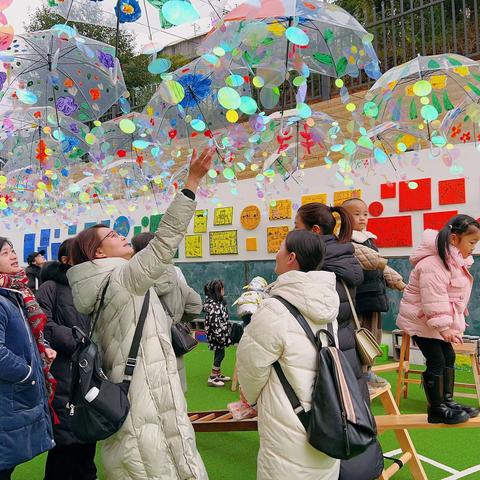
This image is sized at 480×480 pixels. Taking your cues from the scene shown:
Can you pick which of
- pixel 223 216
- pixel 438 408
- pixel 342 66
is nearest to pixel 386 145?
pixel 342 66

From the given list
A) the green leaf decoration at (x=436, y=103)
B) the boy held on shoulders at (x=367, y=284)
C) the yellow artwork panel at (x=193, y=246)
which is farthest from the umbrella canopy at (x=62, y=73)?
the yellow artwork panel at (x=193, y=246)

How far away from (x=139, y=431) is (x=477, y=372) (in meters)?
3.36

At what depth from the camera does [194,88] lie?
4340mm

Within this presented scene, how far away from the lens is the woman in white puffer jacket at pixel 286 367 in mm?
1818

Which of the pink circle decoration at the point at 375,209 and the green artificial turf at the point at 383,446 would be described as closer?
the green artificial turf at the point at 383,446

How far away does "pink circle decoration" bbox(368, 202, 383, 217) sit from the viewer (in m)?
6.43

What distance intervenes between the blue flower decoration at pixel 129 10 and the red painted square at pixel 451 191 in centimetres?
422

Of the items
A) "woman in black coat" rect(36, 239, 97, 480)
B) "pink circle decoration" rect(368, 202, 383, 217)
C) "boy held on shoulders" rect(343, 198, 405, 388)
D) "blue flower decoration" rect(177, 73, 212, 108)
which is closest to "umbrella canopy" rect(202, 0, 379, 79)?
"blue flower decoration" rect(177, 73, 212, 108)

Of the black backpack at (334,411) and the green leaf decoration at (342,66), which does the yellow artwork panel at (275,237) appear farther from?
the black backpack at (334,411)

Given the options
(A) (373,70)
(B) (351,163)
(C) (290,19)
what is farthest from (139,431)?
(B) (351,163)

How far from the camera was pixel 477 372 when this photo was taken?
4.29m

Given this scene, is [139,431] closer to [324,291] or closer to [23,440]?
[23,440]

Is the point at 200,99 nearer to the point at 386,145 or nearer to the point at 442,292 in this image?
the point at 386,145

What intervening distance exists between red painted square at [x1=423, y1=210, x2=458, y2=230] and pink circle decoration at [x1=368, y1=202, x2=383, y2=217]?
579 millimetres
